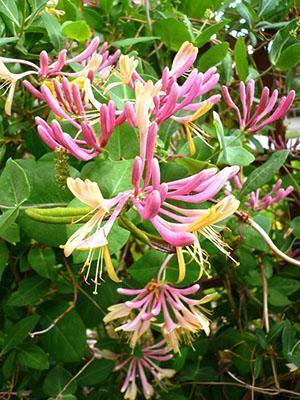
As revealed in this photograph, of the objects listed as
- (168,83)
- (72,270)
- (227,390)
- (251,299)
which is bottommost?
(227,390)

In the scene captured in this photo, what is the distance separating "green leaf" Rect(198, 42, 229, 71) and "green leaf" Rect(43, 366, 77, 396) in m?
0.47

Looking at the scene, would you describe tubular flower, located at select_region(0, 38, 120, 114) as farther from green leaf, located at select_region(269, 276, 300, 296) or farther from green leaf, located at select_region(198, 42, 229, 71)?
green leaf, located at select_region(269, 276, 300, 296)

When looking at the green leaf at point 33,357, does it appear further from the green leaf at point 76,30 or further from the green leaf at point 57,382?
the green leaf at point 76,30

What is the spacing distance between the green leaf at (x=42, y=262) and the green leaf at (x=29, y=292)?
0.04 meters

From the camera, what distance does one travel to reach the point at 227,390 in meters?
0.88

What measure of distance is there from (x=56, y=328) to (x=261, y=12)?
20.8 inches

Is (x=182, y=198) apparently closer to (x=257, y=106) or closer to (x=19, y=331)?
(x=257, y=106)

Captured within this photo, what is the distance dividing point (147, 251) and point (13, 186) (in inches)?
10.6

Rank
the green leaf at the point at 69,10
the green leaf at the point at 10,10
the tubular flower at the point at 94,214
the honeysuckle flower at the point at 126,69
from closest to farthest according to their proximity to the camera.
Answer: the tubular flower at the point at 94,214
the honeysuckle flower at the point at 126,69
the green leaf at the point at 10,10
the green leaf at the point at 69,10

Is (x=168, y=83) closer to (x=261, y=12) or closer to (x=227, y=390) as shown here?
(x=261, y=12)

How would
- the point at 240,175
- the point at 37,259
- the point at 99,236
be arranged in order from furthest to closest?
the point at 240,175
the point at 37,259
the point at 99,236

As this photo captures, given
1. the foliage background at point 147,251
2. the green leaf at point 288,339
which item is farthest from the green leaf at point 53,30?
the green leaf at point 288,339

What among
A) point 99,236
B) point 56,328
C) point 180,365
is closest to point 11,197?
point 99,236

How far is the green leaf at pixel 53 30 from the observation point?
0.64 meters
